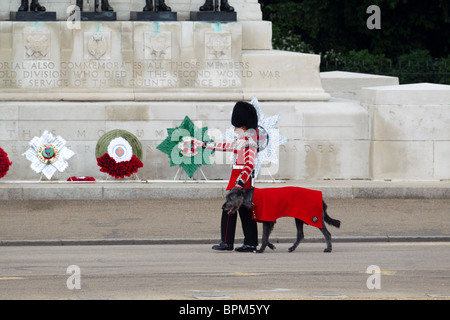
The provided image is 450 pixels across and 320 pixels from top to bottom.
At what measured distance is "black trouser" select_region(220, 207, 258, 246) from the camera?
13656 millimetres

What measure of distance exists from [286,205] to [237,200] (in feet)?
1.82

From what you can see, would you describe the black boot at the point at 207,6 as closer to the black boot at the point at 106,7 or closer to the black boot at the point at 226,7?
the black boot at the point at 226,7

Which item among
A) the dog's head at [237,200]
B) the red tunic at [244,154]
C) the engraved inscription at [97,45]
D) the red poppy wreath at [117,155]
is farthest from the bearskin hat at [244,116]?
the engraved inscription at [97,45]

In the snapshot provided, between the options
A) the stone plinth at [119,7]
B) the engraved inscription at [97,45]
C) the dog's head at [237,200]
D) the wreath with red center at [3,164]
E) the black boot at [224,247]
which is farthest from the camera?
the stone plinth at [119,7]

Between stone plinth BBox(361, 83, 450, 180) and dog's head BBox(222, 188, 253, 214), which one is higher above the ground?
stone plinth BBox(361, 83, 450, 180)

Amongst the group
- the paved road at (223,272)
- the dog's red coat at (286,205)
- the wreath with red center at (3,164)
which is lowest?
the paved road at (223,272)

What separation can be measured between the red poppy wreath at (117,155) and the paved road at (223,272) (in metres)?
5.07

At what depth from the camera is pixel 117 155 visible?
19688mm

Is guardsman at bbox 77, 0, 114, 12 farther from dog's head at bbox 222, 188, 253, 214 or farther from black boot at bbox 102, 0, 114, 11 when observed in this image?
dog's head at bbox 222, 188, 253, 214

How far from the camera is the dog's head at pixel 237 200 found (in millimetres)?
13320

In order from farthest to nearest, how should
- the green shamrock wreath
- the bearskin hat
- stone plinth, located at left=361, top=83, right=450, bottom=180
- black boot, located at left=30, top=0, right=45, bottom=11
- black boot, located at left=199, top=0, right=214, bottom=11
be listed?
black boot, located at left=199, top=0, right=214, bottom=11 → black boot, located at left=30, top=0, right=45, bottom=11 → stone plinth, located at left=361, top=83, right=450, bottom=180 → the green shamrock wreath → the bearskin hat

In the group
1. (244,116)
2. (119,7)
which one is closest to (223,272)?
(244,116)

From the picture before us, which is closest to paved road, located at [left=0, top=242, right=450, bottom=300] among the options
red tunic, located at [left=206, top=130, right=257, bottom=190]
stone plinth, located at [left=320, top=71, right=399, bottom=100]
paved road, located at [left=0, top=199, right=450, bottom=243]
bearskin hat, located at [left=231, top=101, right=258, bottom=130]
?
paved road, located at [left=0, top=199, right=450, bottom=243]

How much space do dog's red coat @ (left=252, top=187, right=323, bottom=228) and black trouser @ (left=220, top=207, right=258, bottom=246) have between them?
239mm
